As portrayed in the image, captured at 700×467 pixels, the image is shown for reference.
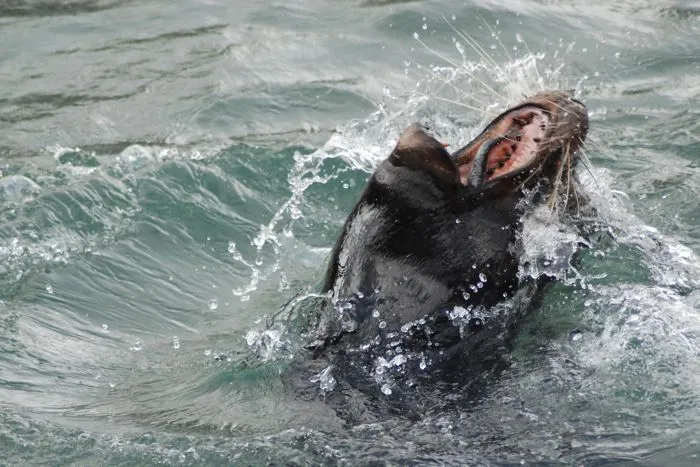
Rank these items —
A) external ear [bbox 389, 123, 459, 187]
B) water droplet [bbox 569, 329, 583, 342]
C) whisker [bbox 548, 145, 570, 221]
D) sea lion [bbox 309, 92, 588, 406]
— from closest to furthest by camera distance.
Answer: external ear [bbox 389, 123, 459, 187]
sea lion [bbox 309, 92, 588, 406]
whisker [bbox 548, 145, 570, 221]
water droplet [bbox 569, 329, 583, 342]

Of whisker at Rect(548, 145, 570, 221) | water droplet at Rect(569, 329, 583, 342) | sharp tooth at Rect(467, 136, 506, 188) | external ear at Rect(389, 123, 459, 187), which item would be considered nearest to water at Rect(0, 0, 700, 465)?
water droplet at Rect(569, 329, 583, 342)

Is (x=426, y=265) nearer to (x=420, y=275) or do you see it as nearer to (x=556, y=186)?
(x=420, y=275)

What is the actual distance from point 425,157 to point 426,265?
1.31 ft

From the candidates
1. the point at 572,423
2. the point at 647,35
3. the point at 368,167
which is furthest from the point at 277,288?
the point at 647,35

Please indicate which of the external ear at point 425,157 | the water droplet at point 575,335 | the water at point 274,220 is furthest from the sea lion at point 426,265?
the water droplet at point 575,335

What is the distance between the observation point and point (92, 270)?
6.11 m

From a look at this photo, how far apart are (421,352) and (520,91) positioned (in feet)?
3.87

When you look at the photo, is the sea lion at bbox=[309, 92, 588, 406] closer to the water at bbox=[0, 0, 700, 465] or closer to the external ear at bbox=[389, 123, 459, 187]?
the external ear at bbox=[389, 123, 459, 187]

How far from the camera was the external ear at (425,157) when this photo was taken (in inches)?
161

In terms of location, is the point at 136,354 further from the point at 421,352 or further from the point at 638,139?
the point at 638,139

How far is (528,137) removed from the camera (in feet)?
14.5

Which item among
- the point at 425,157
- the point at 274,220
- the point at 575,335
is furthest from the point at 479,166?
the point at 274,220

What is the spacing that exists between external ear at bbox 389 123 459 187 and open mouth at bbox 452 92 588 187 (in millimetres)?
155

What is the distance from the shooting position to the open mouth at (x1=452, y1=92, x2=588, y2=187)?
4.35m
